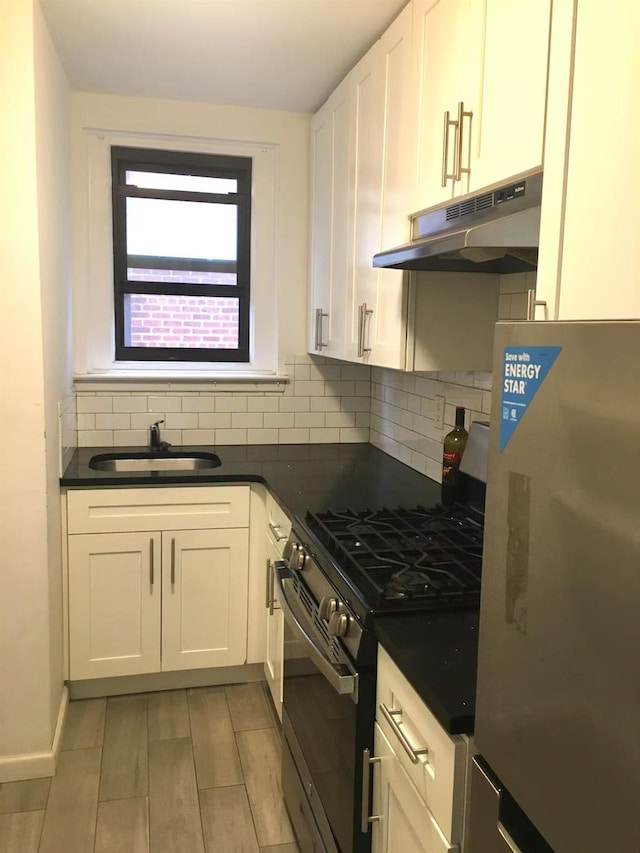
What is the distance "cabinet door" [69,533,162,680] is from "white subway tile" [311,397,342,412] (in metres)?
1.08

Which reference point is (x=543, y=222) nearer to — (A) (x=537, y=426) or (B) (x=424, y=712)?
(A) (x=537, y=426)

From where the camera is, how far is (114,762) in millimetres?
2498

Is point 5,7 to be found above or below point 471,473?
above

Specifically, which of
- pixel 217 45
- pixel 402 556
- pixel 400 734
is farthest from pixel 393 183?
pixel 400 734

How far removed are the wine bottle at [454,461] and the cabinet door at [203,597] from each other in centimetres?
93

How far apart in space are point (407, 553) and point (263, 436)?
1.73 metres

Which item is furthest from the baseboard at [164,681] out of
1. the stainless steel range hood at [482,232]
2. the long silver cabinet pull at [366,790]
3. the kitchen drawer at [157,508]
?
the stainless steel range hood at [482,232]

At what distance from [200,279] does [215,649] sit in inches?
67.6

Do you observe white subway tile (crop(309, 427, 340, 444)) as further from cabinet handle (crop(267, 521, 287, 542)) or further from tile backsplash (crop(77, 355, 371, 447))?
cabinet handle (crop(267, 521, 287, 542))

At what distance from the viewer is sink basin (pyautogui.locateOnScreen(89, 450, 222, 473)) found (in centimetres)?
323

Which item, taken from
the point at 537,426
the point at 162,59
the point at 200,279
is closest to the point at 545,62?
the point at 537,426

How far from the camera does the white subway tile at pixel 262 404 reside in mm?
3473

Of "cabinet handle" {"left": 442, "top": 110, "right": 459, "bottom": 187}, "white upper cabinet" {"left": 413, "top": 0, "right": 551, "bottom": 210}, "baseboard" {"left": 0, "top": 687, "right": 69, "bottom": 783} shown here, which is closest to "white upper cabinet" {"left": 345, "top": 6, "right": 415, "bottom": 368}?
"white upper cabinet" {"left": 413, "top": 0, "right": 551, "bottom": 210}

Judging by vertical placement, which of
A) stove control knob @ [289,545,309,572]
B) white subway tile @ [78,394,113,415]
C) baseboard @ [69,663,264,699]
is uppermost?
white subway tile @ [78,394,113,415]
